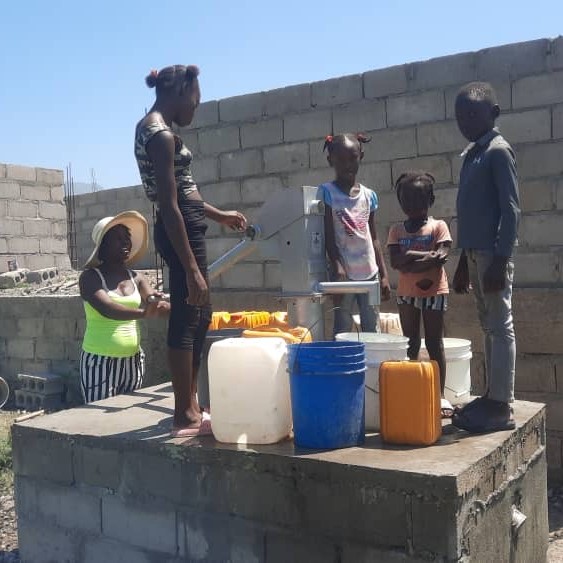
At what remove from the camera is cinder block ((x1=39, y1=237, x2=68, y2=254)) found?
9.52 metres

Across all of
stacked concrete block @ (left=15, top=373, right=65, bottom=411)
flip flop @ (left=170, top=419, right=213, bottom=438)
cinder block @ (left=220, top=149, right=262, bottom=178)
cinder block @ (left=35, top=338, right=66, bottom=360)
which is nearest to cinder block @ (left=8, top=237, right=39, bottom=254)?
cinder block @ (left=35, top=338, right=66, bottom=360)

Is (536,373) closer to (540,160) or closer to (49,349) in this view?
(540,160)

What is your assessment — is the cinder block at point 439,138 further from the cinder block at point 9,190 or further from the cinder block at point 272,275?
the cinder block at point 9,190

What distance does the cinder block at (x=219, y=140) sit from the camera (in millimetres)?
5668

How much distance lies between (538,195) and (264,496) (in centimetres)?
278

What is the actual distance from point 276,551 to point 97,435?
1.01 m

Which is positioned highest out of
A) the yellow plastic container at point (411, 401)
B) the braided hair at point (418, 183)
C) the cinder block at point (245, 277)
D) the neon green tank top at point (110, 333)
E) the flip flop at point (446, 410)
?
the braided hair at point (418, 183)

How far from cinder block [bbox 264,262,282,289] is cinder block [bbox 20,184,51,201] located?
4996 mm

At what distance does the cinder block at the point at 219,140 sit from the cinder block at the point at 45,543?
329 centimetres

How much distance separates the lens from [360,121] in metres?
5.06

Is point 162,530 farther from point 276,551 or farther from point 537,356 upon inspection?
point 537,356

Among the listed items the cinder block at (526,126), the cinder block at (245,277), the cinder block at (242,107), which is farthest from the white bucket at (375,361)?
the cinder block at (242,107)

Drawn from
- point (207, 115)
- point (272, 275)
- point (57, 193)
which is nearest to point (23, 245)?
point (57, 193)

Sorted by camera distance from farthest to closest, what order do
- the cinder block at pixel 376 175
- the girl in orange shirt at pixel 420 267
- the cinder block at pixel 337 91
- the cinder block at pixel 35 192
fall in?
the cinder block at pixel 35 192
the cinder block at pixel 337 91
the cinder block at pixel 376 175
the girl in orange shirt at pixel 420 267
